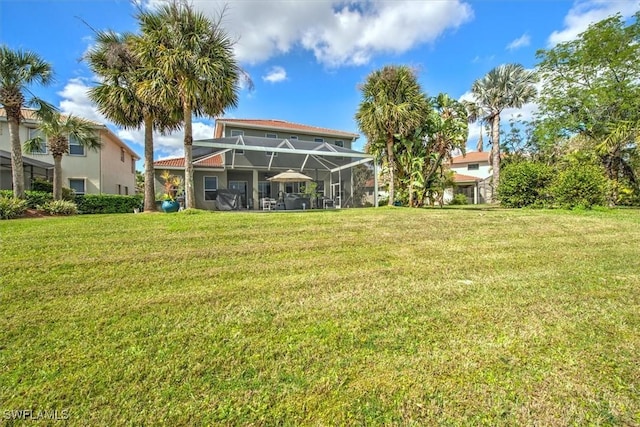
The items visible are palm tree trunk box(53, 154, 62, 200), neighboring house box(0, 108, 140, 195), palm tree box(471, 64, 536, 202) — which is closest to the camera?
palm tree trunk box(53, 154, 62, 200)

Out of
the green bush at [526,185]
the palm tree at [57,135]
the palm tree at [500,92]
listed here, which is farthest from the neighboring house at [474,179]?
the palm tree at [57,135]

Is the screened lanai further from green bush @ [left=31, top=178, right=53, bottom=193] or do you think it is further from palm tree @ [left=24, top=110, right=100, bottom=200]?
green bush @ [left=31, top=178, right=53, bottom=193]

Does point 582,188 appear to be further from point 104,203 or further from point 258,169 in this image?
point 104,203

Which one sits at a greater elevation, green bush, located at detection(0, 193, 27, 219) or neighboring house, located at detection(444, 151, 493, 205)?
neighboring house, located at detection(444, 151, 493, 205)

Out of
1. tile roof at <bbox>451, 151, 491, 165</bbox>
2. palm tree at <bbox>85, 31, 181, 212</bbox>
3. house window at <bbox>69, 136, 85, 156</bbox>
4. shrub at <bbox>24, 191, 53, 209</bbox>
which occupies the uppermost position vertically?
tile roof at <bbox>451, 151, 491, 165</bbox>

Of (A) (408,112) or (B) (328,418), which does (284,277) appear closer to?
(B) (328,418)

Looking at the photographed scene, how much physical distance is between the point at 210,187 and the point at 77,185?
733 centimetres

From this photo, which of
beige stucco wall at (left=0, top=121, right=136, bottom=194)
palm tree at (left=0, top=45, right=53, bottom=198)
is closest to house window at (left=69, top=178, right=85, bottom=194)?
beige stucco wall at (left=0, top=121, right=136, bottom=194)

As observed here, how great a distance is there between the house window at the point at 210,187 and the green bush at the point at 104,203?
382 cm

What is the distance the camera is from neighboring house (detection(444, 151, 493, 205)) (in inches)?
1292

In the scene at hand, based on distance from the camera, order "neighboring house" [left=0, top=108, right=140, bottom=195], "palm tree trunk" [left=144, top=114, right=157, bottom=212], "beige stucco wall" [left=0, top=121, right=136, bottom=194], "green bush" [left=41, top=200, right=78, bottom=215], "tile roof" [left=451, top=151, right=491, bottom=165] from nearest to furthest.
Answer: "green bush" [left=41, top=200, right=78, bottom=215] < "palm tree trunk" [left=144, top=114, right=157, bottom=212] < "neighboring house" [left=0, top=108, right=140, bottom=195] < "beige stucco wall" [left=0, top=121, right=136, bottom=194] < "tile roof" [left=451, top=151, right=491, bottom=165]

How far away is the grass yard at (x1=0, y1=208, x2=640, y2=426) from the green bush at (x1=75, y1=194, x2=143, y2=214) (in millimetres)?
9168

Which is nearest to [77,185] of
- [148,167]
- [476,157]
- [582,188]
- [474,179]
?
[148,167]

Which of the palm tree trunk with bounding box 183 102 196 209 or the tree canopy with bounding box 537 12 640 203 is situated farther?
the tree canopy with bounding box 537 12 640 203
